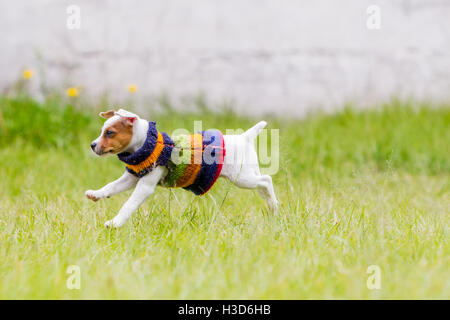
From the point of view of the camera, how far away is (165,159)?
230cm

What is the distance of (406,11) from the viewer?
19.0ft

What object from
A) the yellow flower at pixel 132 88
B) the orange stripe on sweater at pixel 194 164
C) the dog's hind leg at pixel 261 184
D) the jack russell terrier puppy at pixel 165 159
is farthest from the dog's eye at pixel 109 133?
the yellow flower at pixel 132 88

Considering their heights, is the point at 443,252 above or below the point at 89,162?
below

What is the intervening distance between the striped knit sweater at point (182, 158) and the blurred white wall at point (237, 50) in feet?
10.6

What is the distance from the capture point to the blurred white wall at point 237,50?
18.5 feet

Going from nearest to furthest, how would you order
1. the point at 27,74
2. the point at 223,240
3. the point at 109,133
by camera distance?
the point at 109,133 < the point at 223,240 < the point at 27,74

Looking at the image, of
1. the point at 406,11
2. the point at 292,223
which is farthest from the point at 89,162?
the point at 406,11

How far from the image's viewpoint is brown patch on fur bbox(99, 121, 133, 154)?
2.16m

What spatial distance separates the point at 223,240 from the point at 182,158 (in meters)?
0.38

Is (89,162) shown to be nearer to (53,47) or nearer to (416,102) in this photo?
(53,47)

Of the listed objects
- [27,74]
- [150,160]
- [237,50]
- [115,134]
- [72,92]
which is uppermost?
[237,50]

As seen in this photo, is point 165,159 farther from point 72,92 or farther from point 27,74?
point 27,74

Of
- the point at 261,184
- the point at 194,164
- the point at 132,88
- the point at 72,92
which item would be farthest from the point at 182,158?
the point at 72,92
